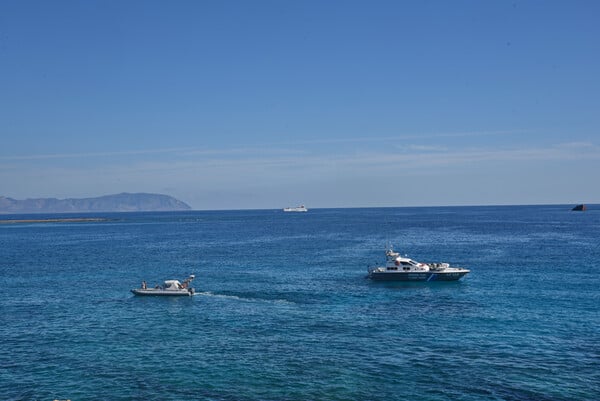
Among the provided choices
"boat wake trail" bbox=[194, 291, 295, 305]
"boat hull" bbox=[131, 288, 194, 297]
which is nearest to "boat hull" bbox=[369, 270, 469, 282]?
"boat wake trail" bbox=[194, 291, 295, 305]

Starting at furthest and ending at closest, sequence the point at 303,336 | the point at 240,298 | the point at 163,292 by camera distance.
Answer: the point at 163,292
the point at 240,298
the point at 303,336

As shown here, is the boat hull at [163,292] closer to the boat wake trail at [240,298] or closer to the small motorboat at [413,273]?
the boat wake trail at [240,298]

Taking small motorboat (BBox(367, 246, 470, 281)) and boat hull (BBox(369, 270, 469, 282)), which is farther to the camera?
boat hull (BBox(369, 270, 469, 282))

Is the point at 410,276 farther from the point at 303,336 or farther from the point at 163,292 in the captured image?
the point at 163,292

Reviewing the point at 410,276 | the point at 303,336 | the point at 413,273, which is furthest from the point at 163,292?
the point at 413,273

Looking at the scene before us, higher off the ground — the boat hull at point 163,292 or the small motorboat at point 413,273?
the small motorboat at point 413,273

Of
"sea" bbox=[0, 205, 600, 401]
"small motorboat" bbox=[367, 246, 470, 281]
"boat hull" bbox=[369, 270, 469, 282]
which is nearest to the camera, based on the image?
"sea" bbox=[0, 205, 600, 401]

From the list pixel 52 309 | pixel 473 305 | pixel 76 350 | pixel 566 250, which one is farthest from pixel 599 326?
pixel 566 250

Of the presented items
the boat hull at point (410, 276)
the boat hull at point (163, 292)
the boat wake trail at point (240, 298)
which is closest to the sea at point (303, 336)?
the boat wake trail at point (240, 298)

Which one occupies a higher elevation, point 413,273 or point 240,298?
point 413,273

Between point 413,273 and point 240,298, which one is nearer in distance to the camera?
point 240,298

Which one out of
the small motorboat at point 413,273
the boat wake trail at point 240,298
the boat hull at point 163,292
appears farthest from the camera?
the small motorboat at point 413,273

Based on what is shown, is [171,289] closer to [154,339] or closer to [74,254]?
[154,339]

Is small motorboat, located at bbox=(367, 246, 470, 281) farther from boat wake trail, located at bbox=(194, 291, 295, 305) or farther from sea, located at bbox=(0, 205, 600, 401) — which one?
boat wake trail, located at bbox=(194, 291, 295, 305)
